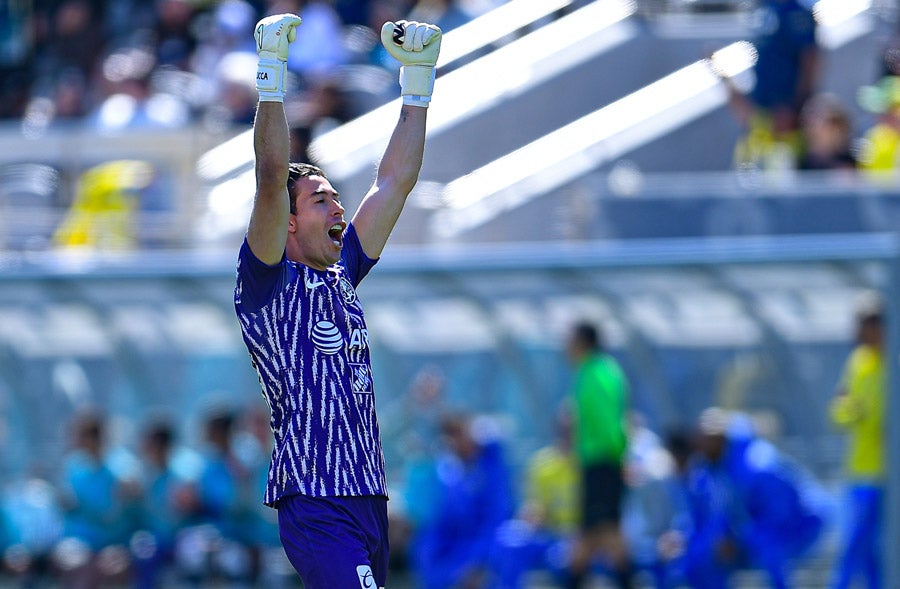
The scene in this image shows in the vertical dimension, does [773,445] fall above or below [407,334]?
below

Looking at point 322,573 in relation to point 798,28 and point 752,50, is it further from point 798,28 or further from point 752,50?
point 752,50

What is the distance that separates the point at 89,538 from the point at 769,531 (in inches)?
169

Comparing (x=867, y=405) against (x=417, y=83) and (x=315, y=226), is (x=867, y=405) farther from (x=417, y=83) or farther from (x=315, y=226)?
(x=315, y=226)

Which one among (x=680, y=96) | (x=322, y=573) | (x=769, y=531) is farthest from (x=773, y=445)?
(x=322, y=573)

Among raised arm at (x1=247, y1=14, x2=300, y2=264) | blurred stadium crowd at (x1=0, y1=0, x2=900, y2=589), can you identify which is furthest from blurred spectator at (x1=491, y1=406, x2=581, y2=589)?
raised arm at (x1=247, y1=14, x2=300, y2=264)

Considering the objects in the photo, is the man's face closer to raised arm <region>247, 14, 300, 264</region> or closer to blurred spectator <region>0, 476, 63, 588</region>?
raised arm <region>247, 14, 300, 264</region>

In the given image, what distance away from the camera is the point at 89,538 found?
11680 millimetres

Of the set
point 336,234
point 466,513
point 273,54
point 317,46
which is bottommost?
point 466,513

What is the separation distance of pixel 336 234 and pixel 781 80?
26.5 ft

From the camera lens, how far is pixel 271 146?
4.73 meters

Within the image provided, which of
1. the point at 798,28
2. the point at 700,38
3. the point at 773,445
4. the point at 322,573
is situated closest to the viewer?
the point at 322,573

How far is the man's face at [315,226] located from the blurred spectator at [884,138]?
24.8 feet

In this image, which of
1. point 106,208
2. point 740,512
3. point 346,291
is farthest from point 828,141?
point 346,291

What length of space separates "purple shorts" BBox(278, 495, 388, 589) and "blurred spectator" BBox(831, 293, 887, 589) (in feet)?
18.1
